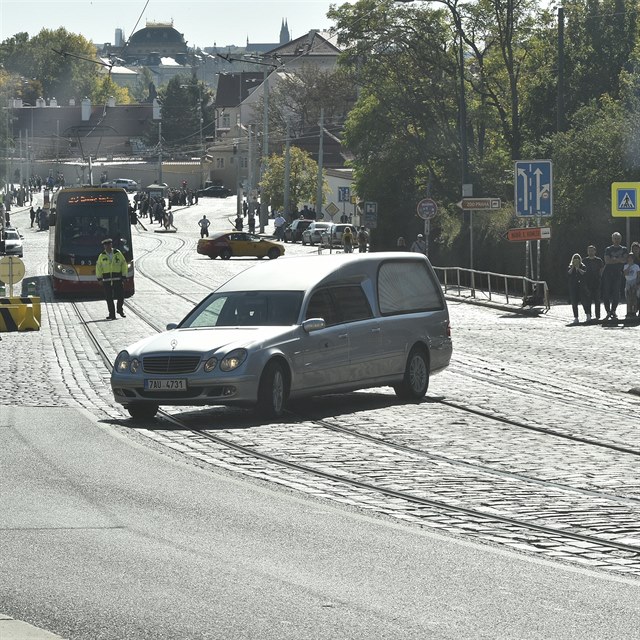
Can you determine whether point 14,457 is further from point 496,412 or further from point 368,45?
point 368,45

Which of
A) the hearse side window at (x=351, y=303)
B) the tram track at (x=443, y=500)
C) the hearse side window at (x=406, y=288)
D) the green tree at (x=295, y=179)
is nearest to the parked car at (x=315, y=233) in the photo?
the green tree at (x=295, y=179)

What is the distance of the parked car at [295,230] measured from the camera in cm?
9188

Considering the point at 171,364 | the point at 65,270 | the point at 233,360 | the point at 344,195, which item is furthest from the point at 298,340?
the point at 344,195

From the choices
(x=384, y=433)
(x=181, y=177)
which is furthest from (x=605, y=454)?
(x=181, y=177)

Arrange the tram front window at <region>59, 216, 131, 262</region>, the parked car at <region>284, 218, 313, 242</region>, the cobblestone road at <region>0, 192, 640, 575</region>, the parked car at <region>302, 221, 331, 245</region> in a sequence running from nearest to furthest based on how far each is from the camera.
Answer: the cobblestone road at <region>0, 192, 640, 575</region> → the tram front window at <region>59, 216, 131, 262</region> → the parked car at <region>302, 221, 331, 245</region> → the parked car at <region>284, 218, 313, 242</region>

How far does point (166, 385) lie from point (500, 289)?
35974 millimetres

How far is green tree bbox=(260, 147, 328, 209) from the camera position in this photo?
359 feet

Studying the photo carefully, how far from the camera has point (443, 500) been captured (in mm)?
11547

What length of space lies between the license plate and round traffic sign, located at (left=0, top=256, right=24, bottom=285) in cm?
1881

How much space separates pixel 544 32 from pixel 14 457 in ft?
184

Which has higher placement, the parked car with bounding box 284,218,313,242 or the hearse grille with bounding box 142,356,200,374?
the hearse grille with bounding box 142,356,200,374

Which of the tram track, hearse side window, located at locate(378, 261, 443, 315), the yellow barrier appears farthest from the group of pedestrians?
the tram track

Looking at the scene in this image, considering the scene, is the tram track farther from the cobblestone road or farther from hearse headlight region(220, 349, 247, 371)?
hearse headlight region(220, 349, 247, 371)

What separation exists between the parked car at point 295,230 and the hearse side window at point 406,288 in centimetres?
7170
